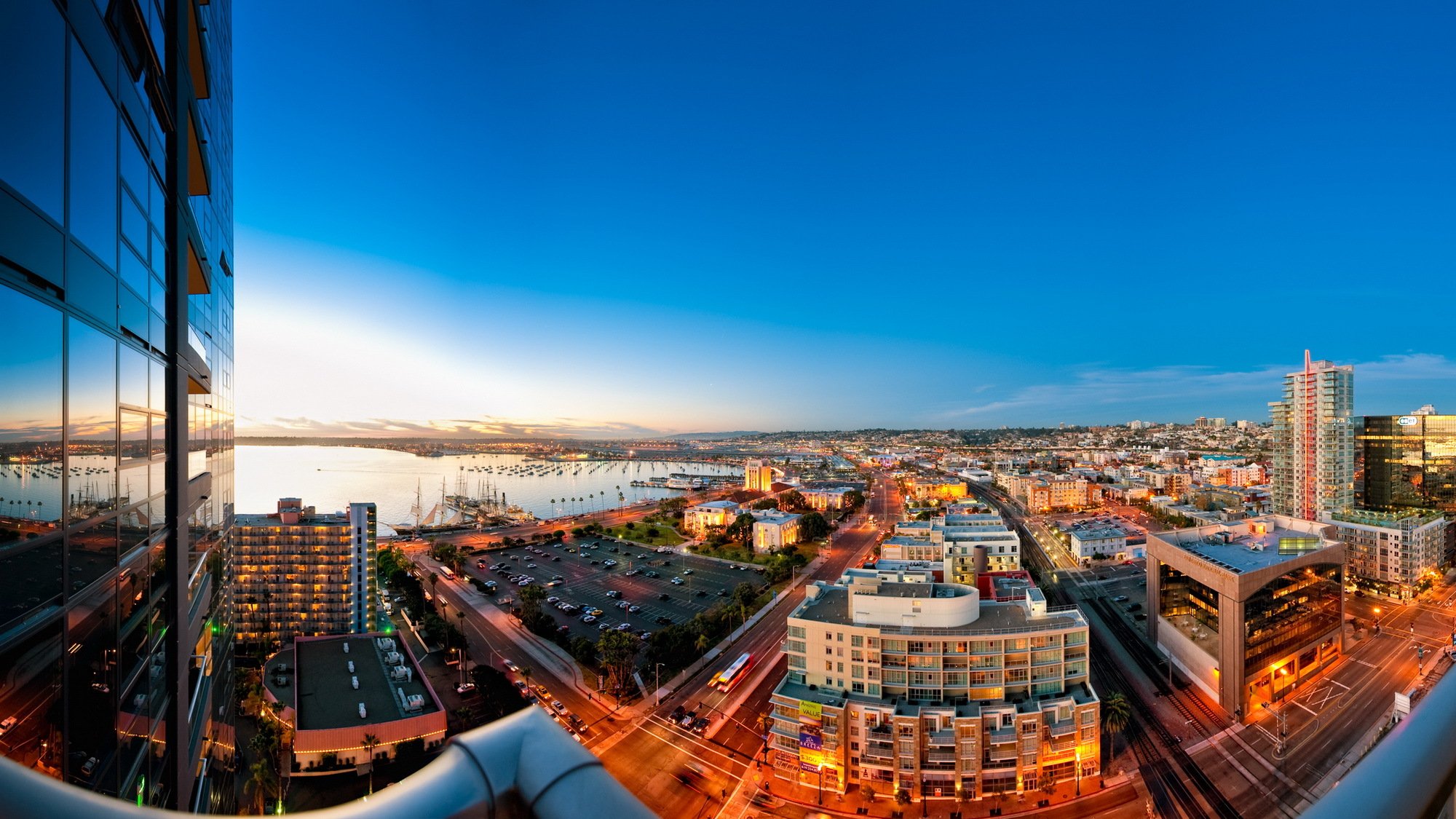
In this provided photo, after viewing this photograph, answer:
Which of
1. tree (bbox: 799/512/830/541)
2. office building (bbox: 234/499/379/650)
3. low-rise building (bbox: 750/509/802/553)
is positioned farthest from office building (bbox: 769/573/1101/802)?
tree (bbox: 799/512/830/541)

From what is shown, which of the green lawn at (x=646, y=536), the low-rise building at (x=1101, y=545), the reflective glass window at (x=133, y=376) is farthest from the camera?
the green lawn at (x=646, y=536)

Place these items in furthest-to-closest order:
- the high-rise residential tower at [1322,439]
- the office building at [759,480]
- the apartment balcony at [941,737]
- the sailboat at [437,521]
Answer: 1. the office building at [759,480]
2. the sailboat at [437,521]
3. the high-rise residential tower at [1322,439]
4. the apartment balcony at [941,737]

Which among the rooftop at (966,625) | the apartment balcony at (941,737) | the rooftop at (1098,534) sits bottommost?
the apartment balcony at (941,737)

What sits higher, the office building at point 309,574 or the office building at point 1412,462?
the office building at point 1412,462

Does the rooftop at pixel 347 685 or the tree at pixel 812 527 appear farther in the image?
the tree at pixel 812 527

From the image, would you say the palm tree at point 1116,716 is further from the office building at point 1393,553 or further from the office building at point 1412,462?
the office building at point 1412,462

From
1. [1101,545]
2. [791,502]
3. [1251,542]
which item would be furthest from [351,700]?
[791,502]

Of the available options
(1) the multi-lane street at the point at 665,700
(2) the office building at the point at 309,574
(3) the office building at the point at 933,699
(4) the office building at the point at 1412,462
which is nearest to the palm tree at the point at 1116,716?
(3) the office building at the point at 933,699
